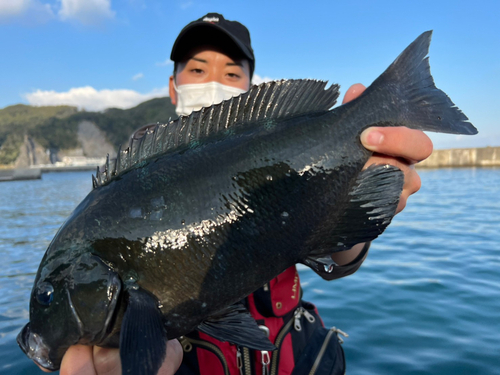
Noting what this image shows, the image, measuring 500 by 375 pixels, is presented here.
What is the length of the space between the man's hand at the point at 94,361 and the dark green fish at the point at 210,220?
61 millimetres

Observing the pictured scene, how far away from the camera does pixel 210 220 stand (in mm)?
1797

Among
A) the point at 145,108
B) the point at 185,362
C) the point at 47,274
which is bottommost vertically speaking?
the point at 185,362

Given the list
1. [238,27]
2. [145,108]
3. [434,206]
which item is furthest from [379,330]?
[145,108]

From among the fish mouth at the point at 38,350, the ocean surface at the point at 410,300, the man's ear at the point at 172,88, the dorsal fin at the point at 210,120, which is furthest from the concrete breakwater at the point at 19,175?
the dorsal fin at the point at 210,120

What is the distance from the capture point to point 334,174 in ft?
6.37

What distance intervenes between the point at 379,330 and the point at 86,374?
13.5 ft

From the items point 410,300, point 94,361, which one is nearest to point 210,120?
point 94,361

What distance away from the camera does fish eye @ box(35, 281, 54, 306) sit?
1753mm

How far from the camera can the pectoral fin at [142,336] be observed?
1.54 meters

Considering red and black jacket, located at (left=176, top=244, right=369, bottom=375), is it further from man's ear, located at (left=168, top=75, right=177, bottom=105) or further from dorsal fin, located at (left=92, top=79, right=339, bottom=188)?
man's ear, located at (left=168, top=75, right=177, bottom=105)

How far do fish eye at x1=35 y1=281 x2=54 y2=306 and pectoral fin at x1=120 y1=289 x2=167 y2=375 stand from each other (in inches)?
17.0

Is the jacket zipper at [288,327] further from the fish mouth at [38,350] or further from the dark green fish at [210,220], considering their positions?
the fish mouth at [38,350]

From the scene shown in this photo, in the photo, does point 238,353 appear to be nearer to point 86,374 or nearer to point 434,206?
point 86,374

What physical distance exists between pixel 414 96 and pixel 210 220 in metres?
1.53
